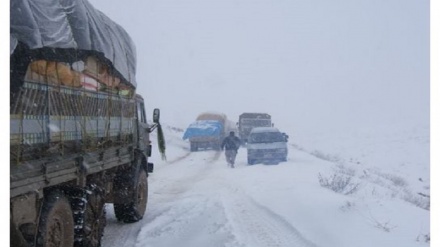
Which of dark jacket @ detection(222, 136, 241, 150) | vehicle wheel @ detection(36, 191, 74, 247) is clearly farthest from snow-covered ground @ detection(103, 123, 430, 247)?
dark jacket @ detection(222, 136, 241, 150)

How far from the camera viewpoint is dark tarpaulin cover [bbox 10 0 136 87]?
15.2 ft

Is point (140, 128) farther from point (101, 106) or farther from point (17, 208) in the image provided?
point (17, 208)

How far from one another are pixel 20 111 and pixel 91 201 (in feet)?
7.98

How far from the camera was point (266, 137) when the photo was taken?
2150 centimetres

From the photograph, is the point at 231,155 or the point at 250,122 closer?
the point at 231,155

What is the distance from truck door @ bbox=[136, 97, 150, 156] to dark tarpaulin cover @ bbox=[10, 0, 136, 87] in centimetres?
151

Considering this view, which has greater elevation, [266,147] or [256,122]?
[256,122]

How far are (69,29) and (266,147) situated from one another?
15806 millimetres

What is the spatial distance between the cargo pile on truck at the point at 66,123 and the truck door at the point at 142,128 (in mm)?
918

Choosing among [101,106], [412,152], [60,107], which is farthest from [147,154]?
→ [412,152]

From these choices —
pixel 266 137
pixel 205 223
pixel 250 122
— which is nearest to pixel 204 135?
pixel 250 122

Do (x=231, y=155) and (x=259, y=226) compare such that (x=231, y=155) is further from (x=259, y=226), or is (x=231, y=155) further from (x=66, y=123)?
(x=66, y=123)

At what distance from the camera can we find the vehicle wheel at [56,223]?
4.99 metres

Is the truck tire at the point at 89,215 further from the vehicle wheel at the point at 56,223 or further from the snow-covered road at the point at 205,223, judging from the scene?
the snow-covered road at the point at 205,223
